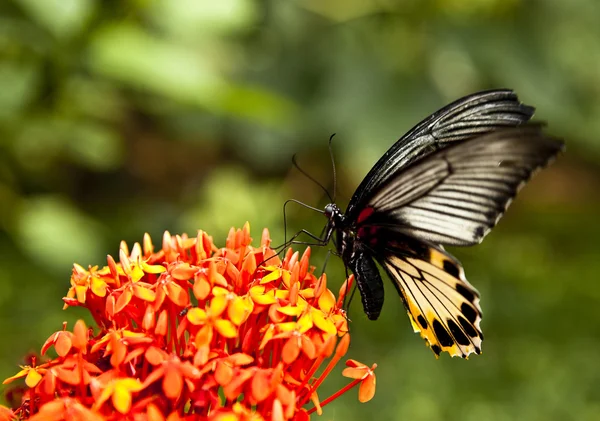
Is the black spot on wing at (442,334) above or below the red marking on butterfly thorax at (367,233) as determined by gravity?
below

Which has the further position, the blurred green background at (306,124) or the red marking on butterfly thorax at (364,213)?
the blurred green background at (306,124)

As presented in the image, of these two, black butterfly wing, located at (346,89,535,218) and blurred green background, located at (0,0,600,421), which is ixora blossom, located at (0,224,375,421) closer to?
black butterfly wing, located at (346,89,535,218)

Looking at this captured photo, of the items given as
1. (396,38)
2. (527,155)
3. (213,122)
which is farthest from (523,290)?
(527,155)

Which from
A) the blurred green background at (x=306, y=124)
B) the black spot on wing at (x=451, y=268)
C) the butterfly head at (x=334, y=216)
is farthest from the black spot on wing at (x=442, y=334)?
the blurred green background at (x=306, y=124)

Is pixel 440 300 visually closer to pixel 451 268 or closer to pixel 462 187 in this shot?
pixel 451 268

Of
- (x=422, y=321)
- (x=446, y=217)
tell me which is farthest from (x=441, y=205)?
(x=422, y=321)

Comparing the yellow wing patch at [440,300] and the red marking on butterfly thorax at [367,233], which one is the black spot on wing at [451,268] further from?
the red marking on butterfly thorax at [367,233]

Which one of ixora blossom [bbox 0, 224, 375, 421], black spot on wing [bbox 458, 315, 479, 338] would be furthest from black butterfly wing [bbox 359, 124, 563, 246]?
ixora blossom [bbox 0, 224, 375, 421]
